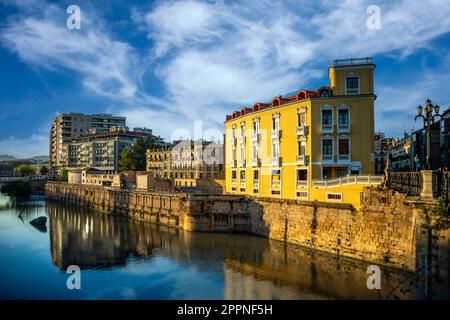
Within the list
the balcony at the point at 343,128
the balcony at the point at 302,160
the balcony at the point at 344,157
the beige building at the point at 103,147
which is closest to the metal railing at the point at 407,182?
the balcony at the point at 344,157

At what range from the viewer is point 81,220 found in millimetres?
63938

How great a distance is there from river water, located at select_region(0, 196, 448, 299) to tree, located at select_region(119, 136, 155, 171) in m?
58.0

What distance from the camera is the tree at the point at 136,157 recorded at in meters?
105

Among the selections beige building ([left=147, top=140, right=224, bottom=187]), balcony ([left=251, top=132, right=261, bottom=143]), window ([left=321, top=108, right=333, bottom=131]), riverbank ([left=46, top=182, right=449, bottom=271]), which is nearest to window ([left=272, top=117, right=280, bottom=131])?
balcony ([left=251, top=132, right=261, bottom=143])

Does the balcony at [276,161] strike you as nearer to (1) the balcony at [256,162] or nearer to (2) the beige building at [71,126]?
(1) the balcony at [256,162]

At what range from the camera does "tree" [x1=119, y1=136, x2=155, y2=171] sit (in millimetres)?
105125

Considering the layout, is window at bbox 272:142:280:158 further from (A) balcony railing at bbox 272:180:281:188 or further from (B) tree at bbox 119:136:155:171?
(B) tree at bbox 119:136:155:171

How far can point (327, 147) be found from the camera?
36969mm

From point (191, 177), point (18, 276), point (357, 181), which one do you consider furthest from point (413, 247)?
point (191, 177)

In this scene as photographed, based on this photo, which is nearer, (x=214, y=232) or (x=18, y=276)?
(x=18, y=276)

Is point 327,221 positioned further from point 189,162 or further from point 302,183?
point 189,162

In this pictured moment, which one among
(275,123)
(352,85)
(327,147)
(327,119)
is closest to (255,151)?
(275,123)
